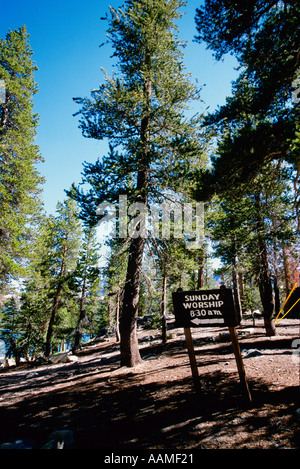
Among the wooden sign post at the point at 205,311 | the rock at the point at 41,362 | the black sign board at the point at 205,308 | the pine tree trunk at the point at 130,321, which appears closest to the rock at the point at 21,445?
the wooden sign post at the point at 205,311

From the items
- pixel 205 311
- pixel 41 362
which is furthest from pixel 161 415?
pixel 41 362

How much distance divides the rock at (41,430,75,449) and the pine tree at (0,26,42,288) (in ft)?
38.6

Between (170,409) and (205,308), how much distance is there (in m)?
2.44

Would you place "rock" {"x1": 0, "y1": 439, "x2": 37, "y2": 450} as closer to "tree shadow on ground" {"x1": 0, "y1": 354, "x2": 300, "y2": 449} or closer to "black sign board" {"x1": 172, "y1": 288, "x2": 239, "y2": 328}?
"tree shadow on ground" {"x1": 0, "y1": 354, "x2": 300, "y2": 449}

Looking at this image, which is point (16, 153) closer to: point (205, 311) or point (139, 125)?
point (139, 125)

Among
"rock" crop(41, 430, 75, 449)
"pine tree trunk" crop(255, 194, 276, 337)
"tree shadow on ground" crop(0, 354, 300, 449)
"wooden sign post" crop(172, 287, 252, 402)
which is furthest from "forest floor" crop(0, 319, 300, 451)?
"pine tree trunk" crop(255, 194, 276, 337)

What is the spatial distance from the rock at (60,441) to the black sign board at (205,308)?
3.04m

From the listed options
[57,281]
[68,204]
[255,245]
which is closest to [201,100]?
[255,245]

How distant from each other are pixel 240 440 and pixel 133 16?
572 inches

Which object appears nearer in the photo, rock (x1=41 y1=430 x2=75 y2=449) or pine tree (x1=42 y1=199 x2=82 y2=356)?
rock (x1=41 y1=430 x2=75 y2=449)

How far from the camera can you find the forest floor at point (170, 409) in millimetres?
3695

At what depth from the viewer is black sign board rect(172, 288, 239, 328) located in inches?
201
